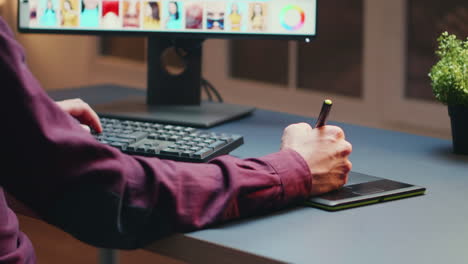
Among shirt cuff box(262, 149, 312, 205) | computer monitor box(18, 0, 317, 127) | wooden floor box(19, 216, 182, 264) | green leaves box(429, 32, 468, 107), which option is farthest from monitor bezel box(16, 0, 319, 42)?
wooden floor box(19, 216, 182, 264)

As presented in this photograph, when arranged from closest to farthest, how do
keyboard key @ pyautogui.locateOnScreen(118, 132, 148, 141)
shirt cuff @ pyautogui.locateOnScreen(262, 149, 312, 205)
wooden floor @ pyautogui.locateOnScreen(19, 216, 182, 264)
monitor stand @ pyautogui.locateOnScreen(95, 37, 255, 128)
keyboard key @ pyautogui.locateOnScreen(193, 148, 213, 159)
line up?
shirt cuff @ pyautogui.locateOnScreen(262, 149, 312, 205)
keyboard key @ pyautogui.locateOnScreen(193, 148, 213, 159)
keyboard key @ pyautogui.locateOnScreen(118, 132, 148, 141)
monitor stand @ pyautogui.locateOnScreen(95, 37, 255, 128)
wooden floor @ pyautogui.locateOnScreen(19, 216, 182, 264)

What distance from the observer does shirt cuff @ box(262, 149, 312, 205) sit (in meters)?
1.05

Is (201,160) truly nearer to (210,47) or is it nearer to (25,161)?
(25,161)

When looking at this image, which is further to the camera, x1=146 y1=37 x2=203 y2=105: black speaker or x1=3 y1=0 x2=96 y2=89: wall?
x1=3 y1=0 x2=96 y2=89: wall

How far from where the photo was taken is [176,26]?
1613 millimetres

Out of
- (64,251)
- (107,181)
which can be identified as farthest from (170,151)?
(64,251)

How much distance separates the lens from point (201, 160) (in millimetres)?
1181

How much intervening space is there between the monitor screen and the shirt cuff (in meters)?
0.54

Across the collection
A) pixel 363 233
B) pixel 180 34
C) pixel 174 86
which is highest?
pixel 180 34

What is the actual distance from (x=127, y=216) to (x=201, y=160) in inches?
9.4

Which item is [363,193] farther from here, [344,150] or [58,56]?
[58,56]

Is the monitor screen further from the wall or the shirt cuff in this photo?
the wall

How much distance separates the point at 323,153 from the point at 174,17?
622mm

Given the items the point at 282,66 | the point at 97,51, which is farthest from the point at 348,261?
the point at 97,51
